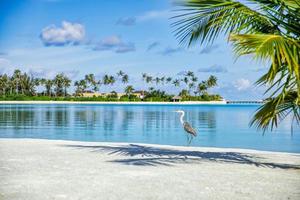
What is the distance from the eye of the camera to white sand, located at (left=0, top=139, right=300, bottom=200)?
7.07 m

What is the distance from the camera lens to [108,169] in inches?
374

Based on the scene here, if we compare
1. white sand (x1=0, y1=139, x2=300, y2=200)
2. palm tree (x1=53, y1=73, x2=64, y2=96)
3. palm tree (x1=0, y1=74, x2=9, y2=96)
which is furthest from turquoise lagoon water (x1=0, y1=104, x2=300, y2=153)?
palm tree (x1=53, y1=73, x2=64, y2=96)

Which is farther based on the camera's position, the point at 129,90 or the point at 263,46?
the point at 129,90

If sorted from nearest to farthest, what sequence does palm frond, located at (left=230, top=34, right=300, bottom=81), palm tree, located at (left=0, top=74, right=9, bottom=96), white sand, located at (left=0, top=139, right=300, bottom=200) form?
1. palm frond, located at (left=230, top=34, right=300, bottom=81)
2. white sand, located at (left=0, top=139, right=300, bottom=200)
3. palm tree, located at (left=0, top=74, right=9, bottom=96)

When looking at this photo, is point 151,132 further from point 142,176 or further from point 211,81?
point 211,81

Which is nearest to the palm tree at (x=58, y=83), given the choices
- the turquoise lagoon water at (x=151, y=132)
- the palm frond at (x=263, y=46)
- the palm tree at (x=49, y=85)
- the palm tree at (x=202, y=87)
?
the palm tree at (x=49, y=85)

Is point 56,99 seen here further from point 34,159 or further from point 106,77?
point 34,159

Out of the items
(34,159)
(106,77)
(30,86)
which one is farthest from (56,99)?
(34,159)

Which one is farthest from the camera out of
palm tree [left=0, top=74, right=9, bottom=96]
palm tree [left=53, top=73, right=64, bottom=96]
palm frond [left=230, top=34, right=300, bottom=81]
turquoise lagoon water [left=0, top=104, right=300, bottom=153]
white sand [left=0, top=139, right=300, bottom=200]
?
palm tree [left=53, top=73, right=64, bottom=96]

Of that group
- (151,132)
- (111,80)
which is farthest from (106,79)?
(151,132)

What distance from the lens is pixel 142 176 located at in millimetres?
8578

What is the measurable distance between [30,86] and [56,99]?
30.0ft

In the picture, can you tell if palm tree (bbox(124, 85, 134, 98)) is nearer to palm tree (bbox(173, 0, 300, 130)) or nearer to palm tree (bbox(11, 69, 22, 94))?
palm tree (bbox(11, 69, 22, 94))

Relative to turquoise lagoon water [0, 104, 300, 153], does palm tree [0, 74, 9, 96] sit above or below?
above
